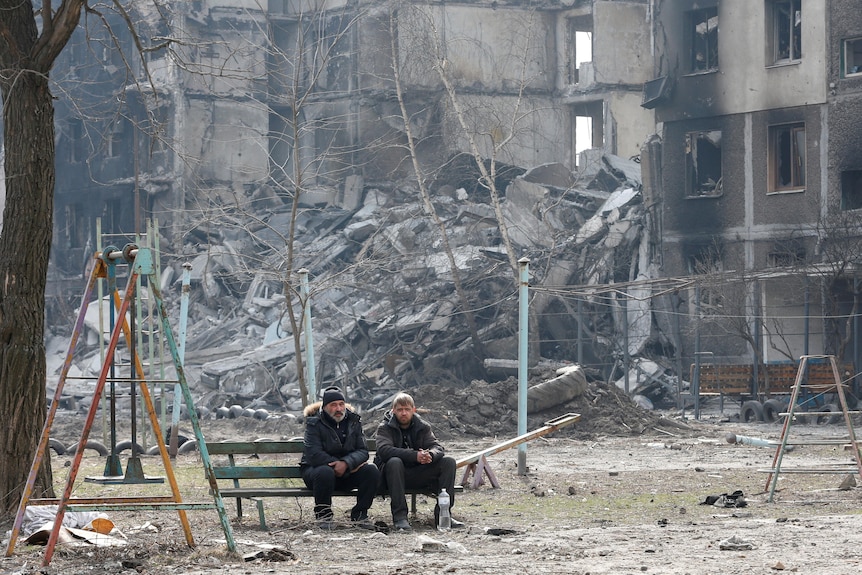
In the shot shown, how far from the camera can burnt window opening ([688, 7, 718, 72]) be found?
35.3 m

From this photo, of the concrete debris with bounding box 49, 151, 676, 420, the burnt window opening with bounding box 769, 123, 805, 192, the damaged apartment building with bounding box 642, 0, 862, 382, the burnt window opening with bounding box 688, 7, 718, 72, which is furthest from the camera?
the burnt window opening with bounding box 688, 7, 718, 72

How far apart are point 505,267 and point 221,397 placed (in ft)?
27.1

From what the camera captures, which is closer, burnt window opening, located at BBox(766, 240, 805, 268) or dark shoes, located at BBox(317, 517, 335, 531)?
dark shoes, located at BBox(317, 517, 335, 531)

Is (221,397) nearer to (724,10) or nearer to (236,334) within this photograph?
(236,334)

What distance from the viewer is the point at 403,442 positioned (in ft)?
34.7

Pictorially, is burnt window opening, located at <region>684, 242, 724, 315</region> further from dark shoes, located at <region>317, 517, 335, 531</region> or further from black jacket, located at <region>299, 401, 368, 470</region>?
dark shoes, located at <region>317, 517, 335, 531</region>

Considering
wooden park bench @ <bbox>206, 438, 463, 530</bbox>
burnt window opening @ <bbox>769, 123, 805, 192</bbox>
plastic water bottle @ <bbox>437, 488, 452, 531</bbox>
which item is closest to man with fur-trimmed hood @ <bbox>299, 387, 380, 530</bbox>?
wooden park bench @ <bbox>206, 438, 463, 530</bbox>

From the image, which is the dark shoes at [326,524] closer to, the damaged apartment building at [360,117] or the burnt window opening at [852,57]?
the burnt window opening at [852,57]

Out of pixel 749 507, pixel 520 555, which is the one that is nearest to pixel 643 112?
pixel 749 507

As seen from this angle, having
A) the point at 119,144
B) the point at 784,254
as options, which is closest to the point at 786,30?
the point at 784,254

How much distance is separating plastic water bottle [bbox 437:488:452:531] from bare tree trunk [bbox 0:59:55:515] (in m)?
3.03

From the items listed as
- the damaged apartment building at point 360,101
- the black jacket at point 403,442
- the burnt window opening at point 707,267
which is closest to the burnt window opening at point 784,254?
the burnt window opening at point 707,267

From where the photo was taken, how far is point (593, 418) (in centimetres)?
2283

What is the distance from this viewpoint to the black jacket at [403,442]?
33.8 feet
